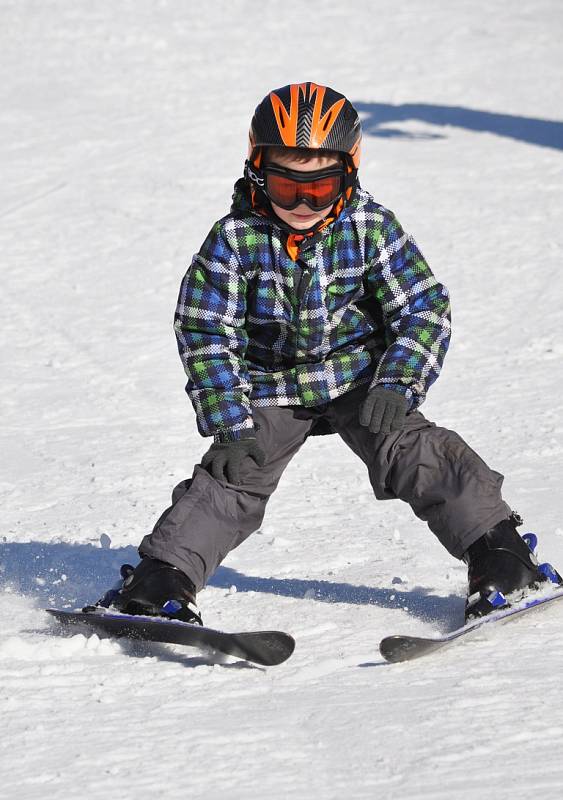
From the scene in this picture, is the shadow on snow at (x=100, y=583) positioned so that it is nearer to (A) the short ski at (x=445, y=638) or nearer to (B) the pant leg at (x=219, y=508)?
(A) the short ski at (x=445, y=638)

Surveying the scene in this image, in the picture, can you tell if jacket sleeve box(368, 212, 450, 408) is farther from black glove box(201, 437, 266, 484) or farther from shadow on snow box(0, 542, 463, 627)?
shadow on snow box(0, 542, 463, 627)

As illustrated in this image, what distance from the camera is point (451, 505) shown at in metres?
3.48

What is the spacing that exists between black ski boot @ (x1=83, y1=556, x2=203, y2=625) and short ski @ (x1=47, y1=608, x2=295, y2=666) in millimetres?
77

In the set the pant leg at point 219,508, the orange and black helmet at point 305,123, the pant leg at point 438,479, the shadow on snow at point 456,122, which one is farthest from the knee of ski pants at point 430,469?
the shadow on snow at point 456,122

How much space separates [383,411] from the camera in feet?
11.4

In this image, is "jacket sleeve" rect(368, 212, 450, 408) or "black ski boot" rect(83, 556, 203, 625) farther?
"jacket sleeve" rect(368, 212, 450, 408)

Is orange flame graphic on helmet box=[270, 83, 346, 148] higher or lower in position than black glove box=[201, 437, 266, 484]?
higher

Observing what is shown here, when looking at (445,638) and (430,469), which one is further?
(430,469)

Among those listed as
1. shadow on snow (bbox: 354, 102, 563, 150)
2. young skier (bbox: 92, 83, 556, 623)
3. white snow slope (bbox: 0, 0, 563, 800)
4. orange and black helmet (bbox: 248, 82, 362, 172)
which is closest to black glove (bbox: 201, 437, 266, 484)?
young skier (bbox: 92, 83, 556, 623)

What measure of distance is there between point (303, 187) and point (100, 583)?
1.51m

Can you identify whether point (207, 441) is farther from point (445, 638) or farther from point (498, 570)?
point (445, 638)

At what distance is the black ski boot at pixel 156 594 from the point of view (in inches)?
132

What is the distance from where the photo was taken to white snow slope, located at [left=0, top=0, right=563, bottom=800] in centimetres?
265

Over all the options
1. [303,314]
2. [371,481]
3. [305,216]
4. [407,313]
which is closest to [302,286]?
[303,314]
